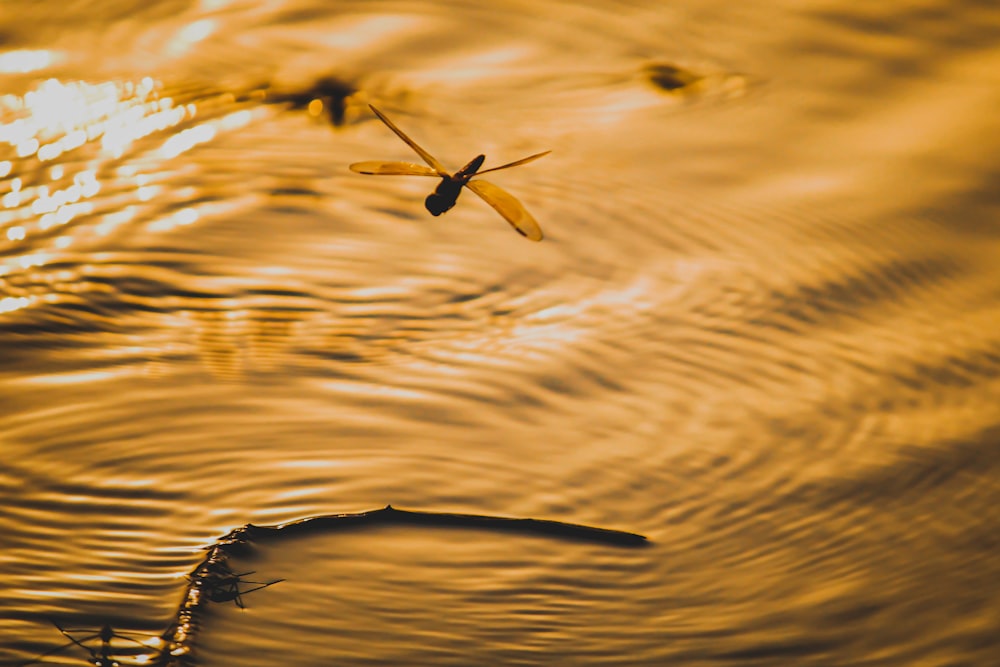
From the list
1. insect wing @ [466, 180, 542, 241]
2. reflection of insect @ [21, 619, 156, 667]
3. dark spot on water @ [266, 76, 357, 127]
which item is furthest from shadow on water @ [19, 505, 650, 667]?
dark spot on water @ [266, 76, 357, 127]

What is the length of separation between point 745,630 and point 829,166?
64cm

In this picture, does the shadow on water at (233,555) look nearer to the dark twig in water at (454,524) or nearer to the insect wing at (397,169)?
the dark twig in water at (454,524)

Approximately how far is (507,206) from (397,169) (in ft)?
0.47

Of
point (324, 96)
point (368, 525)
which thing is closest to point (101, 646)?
point (368, 525)

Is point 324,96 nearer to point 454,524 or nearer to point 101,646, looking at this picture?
point 454,524

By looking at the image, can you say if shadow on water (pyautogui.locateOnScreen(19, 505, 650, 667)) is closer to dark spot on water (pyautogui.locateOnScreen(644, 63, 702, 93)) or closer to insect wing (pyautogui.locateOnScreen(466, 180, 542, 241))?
insect wing (pyautogui.locateOnScreen(466, 180, 542, 241))

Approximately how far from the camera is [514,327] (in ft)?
3.46

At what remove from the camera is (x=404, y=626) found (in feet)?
2.86

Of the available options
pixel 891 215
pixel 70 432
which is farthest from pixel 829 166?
pixel 70 432

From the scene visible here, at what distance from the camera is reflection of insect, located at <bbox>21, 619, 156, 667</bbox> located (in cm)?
82

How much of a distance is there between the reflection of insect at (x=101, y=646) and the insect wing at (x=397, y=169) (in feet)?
1.87

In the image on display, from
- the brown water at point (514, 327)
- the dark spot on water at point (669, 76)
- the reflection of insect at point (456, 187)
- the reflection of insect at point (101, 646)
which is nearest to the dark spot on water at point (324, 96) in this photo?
the brown water at point (514, 327)

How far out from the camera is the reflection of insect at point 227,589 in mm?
874

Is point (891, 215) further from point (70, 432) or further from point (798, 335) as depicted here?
point (70, 432)
